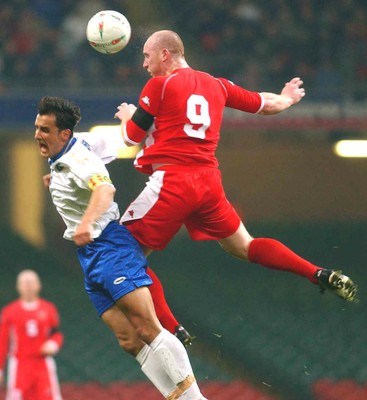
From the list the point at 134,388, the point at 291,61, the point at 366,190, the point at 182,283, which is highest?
the point at 291,61

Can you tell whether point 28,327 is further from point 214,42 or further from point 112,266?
point 112,266

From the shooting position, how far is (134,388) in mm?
12945

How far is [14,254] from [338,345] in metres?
4.48

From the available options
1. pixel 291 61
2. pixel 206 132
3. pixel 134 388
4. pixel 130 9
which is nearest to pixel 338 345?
pixel 134 388

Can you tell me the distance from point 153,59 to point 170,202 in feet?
2.58

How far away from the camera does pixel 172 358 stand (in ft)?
18.3

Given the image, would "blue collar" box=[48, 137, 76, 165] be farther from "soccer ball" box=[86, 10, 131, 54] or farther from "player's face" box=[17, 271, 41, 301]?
"player's face" box=[17, 271, 41, 301]

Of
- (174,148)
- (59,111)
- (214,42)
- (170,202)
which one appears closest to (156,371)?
(170,202)

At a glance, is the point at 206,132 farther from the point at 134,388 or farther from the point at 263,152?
the point at 263,152

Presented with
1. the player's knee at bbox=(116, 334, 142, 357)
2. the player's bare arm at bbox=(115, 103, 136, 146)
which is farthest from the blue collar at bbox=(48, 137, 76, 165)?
the player's knee at bbox=(116, 334, 142, 357)

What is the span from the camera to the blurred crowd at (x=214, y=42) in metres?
13.8

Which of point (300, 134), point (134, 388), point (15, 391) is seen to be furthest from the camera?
point (300, 134)

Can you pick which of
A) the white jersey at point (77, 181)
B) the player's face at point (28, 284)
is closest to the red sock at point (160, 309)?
the white jersey at point (77, 181)

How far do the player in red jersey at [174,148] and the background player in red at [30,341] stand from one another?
587 centimetres
